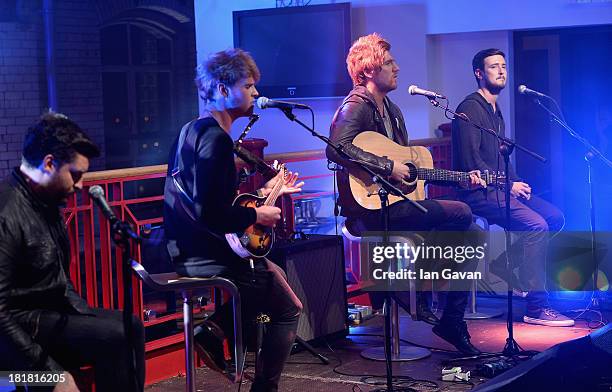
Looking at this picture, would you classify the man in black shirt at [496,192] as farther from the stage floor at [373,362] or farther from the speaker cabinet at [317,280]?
the speaker cabinet at [317,280]

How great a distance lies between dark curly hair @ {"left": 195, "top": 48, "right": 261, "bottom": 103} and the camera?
4973 millimetres

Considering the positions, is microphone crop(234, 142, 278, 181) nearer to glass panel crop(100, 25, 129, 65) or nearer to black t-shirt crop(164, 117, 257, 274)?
black t-shirt crop(164, 117, 257, 274)

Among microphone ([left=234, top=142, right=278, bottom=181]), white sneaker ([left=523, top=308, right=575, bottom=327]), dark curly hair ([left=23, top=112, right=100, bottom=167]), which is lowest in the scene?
white sneaker ([left=523, top=308, right=575, bottom=327])

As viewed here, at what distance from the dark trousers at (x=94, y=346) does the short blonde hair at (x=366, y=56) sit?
2.80 meters

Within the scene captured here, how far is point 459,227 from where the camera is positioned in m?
6.61

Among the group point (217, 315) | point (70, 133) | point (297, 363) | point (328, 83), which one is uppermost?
point (328, 83)

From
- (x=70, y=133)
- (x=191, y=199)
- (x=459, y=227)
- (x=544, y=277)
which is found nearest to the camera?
(x=70, y=133)

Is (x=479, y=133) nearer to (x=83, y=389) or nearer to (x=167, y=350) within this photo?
(x=167, y=350)

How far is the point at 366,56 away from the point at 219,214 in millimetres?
2068

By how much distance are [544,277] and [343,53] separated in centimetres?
299

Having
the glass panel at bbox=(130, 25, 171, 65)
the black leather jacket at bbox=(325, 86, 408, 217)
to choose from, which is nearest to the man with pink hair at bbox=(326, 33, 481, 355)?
the black leather jacket at bbox=(325, 86, 408, 217)

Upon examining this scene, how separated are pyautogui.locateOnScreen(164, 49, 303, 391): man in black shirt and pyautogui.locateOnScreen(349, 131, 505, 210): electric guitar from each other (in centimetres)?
102

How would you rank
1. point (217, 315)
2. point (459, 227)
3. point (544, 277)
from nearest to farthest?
point (217, 315), point (459, 227), point (544, 277)

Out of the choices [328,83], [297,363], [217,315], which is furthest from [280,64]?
[217,315]
